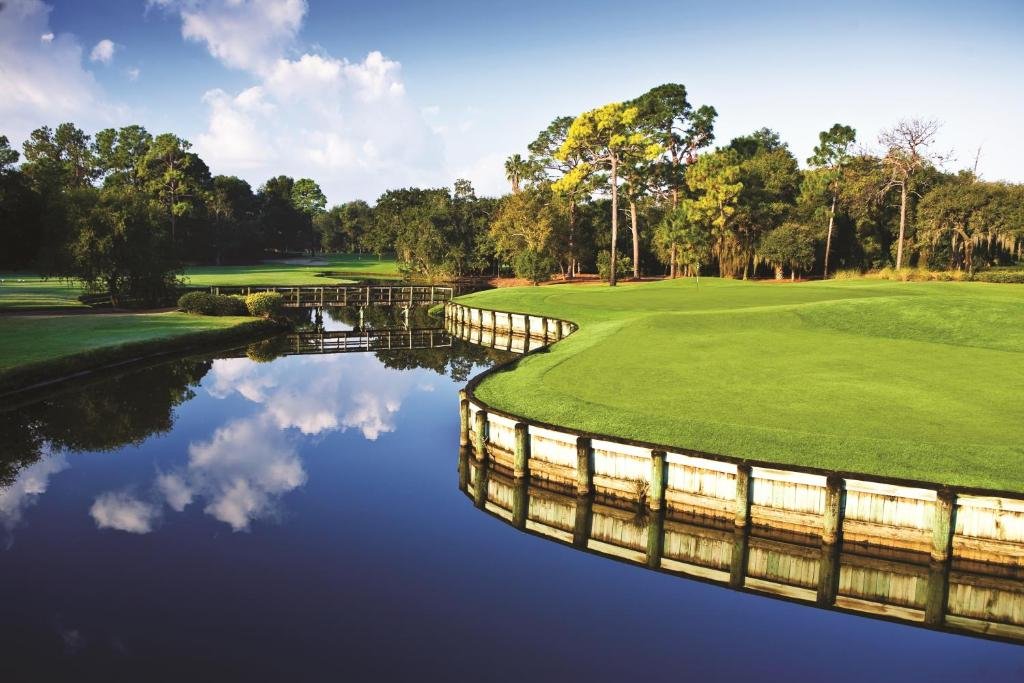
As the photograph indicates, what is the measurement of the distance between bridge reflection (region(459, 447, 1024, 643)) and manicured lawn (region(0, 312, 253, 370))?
2429 cm

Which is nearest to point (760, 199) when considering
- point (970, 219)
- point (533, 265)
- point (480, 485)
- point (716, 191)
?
point (716, 191)

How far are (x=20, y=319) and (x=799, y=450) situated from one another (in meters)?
43.1

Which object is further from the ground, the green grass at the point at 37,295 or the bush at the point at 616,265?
the bush at the point at 616,265

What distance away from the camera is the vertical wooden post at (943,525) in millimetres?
12859

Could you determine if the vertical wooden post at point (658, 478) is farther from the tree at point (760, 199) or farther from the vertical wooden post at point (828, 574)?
the tree at point (760, 199)

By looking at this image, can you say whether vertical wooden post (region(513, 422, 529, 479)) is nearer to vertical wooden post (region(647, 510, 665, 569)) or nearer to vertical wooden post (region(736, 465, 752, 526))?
vertical wooden post (region(647, 510, 665, 569))

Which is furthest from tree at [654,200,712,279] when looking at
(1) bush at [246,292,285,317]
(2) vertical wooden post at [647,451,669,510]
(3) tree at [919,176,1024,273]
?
(2) vertical wooden post at [647,451,669,510]

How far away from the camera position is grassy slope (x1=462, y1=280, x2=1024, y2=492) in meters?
15.7

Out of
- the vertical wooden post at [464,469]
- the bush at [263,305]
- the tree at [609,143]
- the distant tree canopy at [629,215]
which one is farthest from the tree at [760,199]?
the vertical wooden post at [464,469]

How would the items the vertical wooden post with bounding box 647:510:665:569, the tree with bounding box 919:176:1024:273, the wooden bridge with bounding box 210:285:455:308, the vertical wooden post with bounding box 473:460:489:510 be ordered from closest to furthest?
the vertical wooden post with bounding box 647:510:665:569
the vertical wooden post with bounding box 473:460:489:510
the tree with bounding box 919:176:1024:273
the wooden bridge with bounding box 210:285:455:308

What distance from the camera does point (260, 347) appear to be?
4338 centimetres

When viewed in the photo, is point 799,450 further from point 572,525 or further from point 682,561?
point 572,525

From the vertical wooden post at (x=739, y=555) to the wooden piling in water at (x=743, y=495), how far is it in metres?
0.17

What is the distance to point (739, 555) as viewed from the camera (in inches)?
563
